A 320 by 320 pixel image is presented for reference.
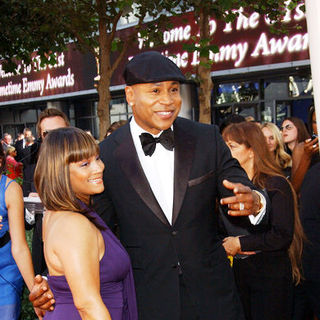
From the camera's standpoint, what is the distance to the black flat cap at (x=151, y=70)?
267 cm

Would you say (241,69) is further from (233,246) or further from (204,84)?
(233,246)

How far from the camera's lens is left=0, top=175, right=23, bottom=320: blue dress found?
3.41 metres

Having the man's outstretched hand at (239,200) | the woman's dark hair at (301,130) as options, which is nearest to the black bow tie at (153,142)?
the man's outstretched hand at (239,200)

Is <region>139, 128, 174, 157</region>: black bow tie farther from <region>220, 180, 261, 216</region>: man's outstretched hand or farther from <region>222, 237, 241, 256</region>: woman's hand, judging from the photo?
<region>222, 237, 241, 256</region>: woman's hand

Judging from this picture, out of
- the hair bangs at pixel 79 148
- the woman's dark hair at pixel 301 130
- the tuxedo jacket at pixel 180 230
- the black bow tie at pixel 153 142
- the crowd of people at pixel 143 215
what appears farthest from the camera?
the woman's dark hair at pixel 301 130

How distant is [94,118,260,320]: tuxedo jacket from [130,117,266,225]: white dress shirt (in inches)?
2.9

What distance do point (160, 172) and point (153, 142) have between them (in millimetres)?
186

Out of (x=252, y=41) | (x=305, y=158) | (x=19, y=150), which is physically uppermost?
(x=252, y=41)

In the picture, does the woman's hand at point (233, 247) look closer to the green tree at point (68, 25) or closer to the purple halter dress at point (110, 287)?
the purple halter dress at point (110, 287)

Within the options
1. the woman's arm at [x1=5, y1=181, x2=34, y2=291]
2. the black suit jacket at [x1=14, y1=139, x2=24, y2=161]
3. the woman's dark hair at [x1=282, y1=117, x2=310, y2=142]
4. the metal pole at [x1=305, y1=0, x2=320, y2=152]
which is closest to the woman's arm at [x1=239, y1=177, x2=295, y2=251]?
the woman's arm at [x1=5, y1=181, x2=34, y2=291]

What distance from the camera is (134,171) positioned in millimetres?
2746

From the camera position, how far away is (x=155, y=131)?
2916 millimetres

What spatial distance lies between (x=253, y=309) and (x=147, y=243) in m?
1.56

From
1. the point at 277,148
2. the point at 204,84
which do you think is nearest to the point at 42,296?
the point at 277,148
